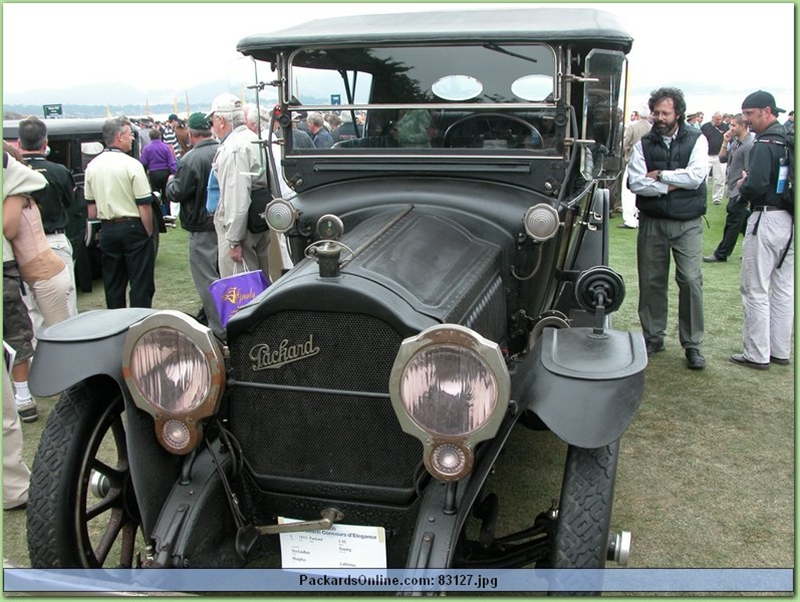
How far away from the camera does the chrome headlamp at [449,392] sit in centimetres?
194

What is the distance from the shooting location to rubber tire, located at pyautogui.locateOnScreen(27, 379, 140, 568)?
232 centimetres

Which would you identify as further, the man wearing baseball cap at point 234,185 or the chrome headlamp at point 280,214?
the man wearing baseball cap at point 234,185

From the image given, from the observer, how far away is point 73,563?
2.35 metres

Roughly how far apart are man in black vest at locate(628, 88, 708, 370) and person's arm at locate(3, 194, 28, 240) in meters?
3.76

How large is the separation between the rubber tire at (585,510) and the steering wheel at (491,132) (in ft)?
5.10

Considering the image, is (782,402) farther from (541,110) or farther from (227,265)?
(227,265)

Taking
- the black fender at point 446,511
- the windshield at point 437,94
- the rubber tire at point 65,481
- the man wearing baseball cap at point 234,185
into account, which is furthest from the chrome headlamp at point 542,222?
the man wearing baseball cap at point 234,185

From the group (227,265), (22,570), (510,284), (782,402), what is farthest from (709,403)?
(22,570)

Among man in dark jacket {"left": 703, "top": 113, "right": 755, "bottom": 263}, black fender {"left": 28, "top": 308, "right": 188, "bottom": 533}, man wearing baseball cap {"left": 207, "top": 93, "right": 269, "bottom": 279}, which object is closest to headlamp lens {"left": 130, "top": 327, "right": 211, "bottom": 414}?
black fender {"left": 28, "top": 308, "right": 188, "bottom": 533}

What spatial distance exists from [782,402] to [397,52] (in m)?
3.16
